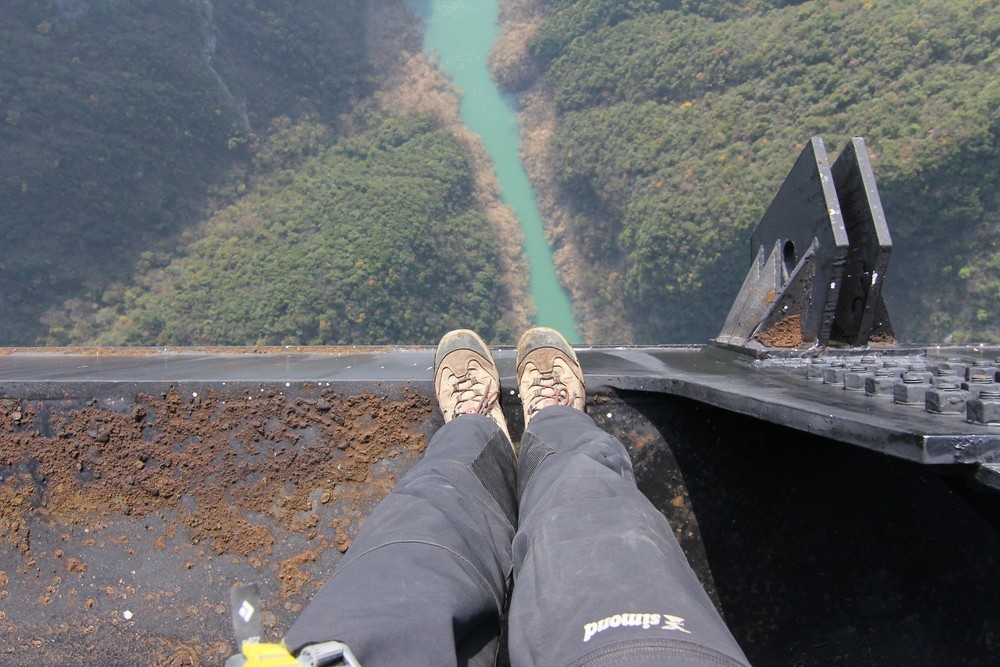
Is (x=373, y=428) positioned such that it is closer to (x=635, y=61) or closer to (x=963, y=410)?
(x=963, y=410)

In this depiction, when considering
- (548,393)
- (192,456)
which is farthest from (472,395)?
(192,456)

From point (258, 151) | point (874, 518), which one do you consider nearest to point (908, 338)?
point (874, 518)

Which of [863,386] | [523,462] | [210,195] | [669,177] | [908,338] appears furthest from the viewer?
[210,195]

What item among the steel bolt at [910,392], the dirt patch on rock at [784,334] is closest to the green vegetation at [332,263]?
the dirt patch on rock at [784,334]

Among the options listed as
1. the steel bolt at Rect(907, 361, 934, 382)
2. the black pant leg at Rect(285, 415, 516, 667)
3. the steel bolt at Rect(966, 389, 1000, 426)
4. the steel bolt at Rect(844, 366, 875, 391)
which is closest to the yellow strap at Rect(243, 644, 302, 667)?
the black pant leg at Rect(285, 415, 516, 667)

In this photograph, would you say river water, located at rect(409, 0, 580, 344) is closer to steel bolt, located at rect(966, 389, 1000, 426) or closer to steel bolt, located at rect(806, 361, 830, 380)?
steel bolt, located at rect(806, 361, 830, 380)

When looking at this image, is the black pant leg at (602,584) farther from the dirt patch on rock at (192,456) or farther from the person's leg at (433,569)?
the dirt patch on rock at (192,456)
